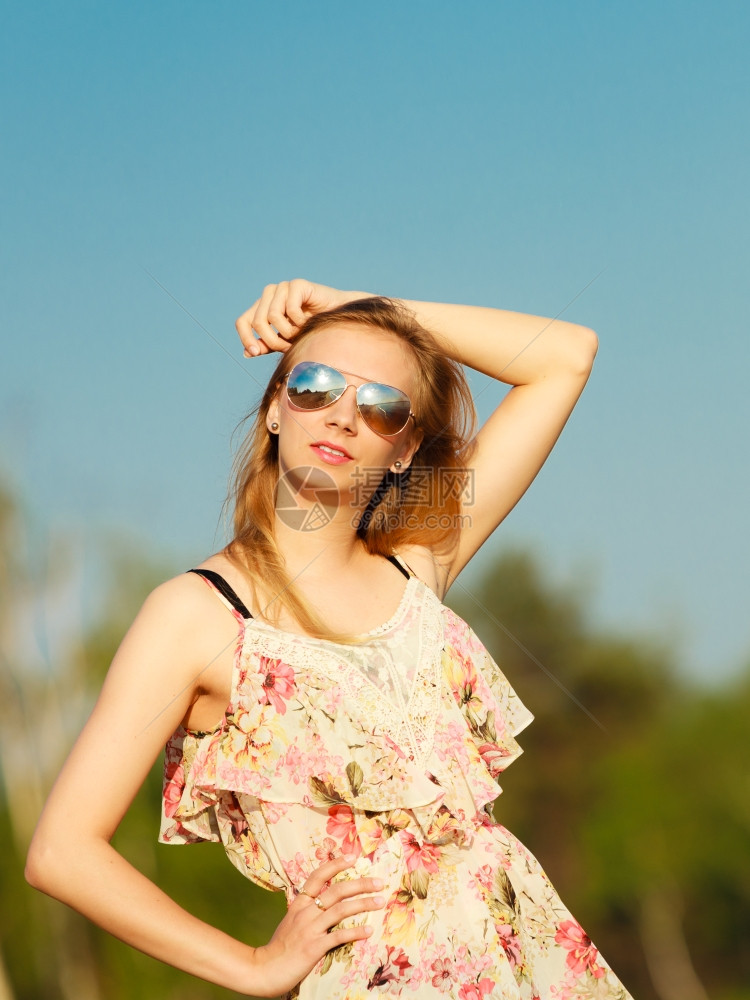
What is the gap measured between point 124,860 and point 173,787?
0.41 meters

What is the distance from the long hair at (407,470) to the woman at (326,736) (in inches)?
0.5

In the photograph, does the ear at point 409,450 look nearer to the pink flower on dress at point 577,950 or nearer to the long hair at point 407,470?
the long hair at point 407,470

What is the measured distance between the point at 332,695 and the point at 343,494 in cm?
70

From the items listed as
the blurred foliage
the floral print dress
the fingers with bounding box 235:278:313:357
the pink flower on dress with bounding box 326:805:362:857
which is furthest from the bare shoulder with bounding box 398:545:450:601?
the blurred foliage

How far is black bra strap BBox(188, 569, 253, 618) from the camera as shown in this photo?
270 centimetres

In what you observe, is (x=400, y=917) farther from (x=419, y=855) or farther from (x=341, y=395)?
(x=341, y=395)

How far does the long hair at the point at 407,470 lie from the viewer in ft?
10.8

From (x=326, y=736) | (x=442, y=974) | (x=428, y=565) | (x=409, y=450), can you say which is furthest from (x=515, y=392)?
(x=442, y=974)

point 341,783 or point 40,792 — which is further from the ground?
point 341,783

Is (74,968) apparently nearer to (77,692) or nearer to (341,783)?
(77,692)

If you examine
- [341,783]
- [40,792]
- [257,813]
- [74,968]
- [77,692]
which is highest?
[341,783]

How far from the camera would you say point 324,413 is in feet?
9.95

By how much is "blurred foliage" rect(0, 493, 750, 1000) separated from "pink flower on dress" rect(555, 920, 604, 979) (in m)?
18.7

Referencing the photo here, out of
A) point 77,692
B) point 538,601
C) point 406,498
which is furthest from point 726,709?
point 406,498
